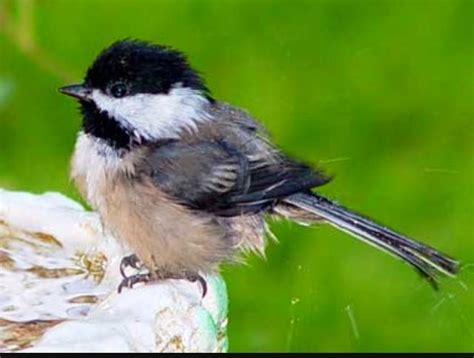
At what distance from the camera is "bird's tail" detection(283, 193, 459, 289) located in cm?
338

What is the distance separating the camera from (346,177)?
434 centimetres

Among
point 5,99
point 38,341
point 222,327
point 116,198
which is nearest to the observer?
point 38,341

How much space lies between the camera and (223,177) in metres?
3.34

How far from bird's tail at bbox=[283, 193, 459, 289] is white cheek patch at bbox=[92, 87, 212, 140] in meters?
0.26

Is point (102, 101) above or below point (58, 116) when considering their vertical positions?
below

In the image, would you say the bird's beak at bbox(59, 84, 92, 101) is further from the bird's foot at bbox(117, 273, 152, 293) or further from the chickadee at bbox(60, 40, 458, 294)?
the bird's foot at bbox(117, 273, 152, 293)

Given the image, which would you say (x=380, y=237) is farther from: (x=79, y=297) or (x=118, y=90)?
(x=79, y=297)

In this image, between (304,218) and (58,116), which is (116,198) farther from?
(58,116)

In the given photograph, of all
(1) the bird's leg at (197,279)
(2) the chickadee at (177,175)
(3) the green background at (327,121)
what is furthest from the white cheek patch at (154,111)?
(3) the green background at (327,121)

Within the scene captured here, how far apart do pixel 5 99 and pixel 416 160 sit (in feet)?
3.52

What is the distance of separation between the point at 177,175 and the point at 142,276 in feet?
1.00

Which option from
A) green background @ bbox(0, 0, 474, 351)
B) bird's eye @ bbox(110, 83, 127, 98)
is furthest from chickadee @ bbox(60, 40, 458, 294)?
green background @ bbox(0, 0, 474, 351)

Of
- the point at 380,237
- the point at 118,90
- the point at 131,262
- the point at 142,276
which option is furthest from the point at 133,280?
the point at 380,237
